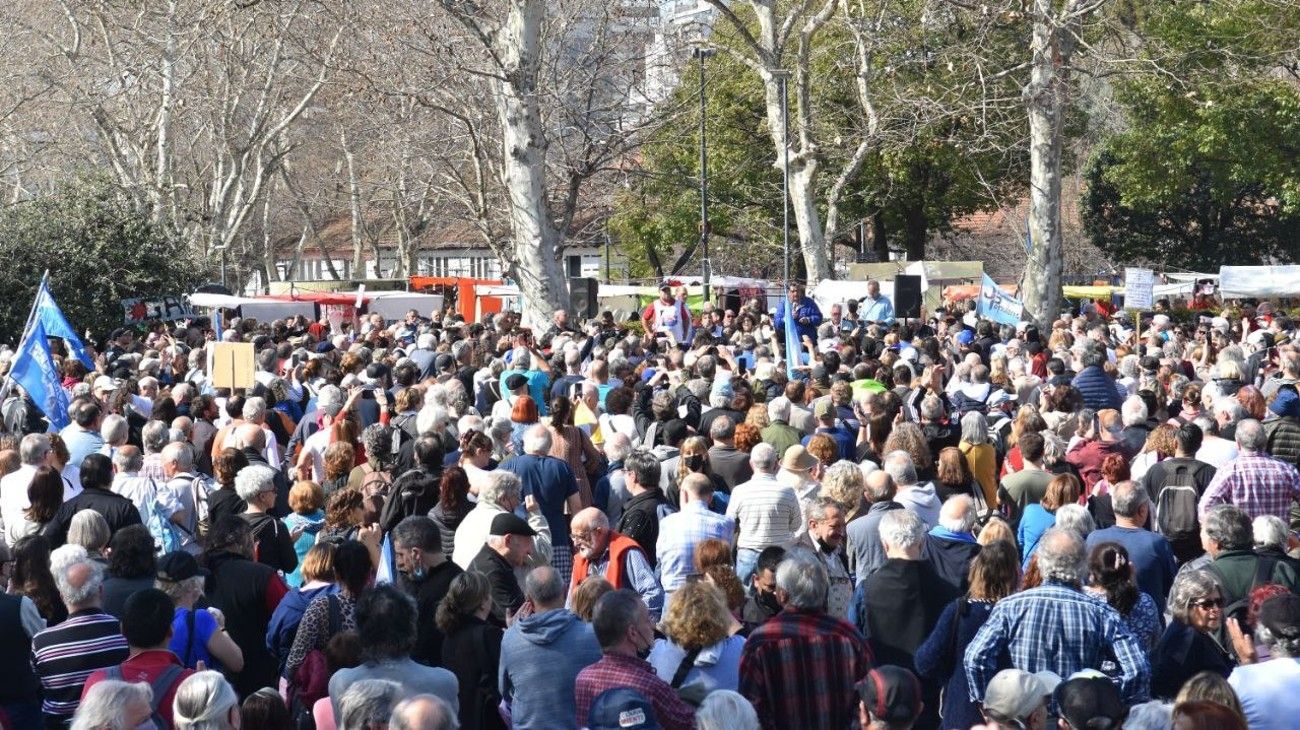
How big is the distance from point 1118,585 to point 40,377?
8.30 meters

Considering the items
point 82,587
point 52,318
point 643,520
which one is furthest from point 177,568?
point 52,318

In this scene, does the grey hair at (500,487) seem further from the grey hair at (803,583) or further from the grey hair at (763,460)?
the grey hair at (803,583)

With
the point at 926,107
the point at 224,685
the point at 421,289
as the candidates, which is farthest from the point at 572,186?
the point at 421,289

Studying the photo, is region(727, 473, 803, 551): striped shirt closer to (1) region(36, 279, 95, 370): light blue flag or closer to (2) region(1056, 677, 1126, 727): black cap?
(2) region(1056, 677, 1126, 727): black cap

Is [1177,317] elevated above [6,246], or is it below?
below

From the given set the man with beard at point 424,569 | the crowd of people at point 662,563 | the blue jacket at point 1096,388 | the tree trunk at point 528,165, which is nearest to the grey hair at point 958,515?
the crowd of people at point 662,563

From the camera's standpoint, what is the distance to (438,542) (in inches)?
257

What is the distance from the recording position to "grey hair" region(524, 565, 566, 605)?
5.70 m

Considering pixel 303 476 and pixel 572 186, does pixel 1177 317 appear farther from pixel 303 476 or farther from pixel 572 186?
pixel 303 476

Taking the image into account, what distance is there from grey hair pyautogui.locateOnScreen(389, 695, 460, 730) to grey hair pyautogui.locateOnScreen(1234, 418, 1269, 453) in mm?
5460

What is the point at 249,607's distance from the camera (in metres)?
6.68

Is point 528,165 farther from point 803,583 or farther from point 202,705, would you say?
point 202,705

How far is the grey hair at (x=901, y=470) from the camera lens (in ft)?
26.6

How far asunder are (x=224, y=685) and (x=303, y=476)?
5.02 m
